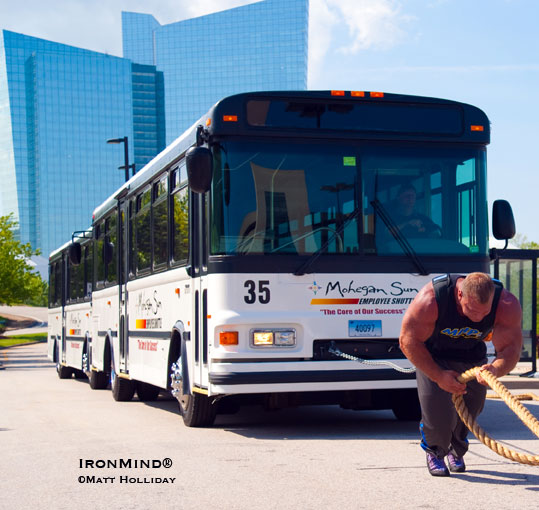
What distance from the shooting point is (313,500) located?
20.3 ft

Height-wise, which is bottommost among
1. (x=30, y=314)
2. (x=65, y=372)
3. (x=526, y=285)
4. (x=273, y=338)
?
(x=30, y=314)

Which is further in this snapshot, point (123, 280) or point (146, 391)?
point (146, 391)

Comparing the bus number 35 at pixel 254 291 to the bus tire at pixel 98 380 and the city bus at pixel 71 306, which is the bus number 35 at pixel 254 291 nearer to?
the bus tire at pixel 98 380

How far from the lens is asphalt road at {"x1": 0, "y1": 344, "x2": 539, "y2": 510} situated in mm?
6273

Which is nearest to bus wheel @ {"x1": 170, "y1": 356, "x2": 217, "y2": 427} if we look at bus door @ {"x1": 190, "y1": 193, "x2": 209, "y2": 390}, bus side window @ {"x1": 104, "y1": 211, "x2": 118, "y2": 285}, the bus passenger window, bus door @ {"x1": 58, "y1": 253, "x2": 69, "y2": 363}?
bus door @ {"x1": 190, "y1": 193, "x2": 209, "y2": 390}

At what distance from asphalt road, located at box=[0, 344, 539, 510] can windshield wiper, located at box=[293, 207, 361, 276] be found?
5.27ft

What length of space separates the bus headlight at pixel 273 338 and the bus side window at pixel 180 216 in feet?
5.18

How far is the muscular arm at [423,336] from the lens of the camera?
6449 mm

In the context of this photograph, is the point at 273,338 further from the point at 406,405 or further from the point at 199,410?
the point at 406,405

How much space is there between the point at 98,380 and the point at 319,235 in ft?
32.9

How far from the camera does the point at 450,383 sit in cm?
640

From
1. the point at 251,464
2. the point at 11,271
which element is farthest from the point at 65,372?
the point at 11,271

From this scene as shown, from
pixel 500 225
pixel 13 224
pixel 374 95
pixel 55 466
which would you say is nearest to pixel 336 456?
pixel 55 466

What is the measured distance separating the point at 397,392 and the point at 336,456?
2.53m
